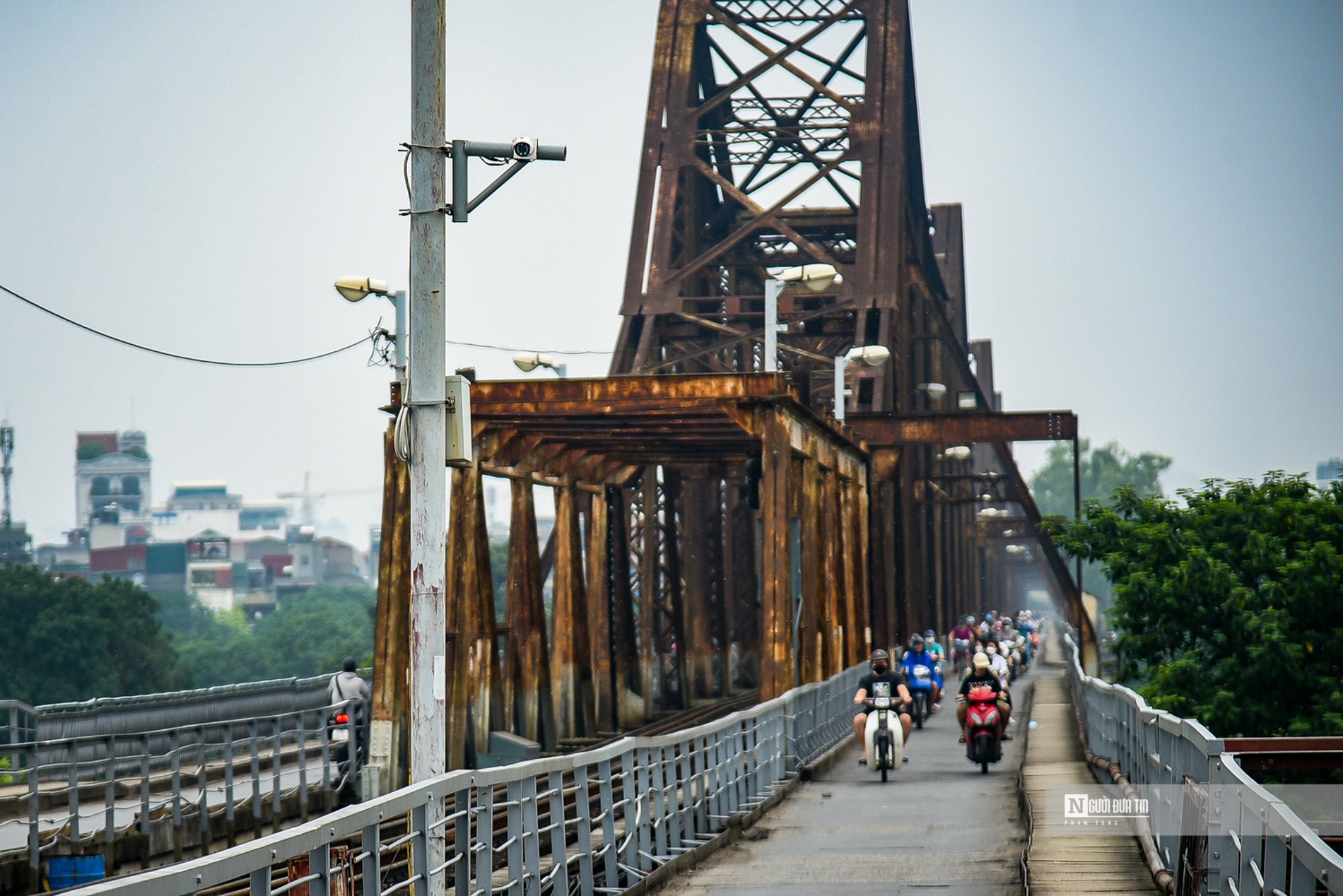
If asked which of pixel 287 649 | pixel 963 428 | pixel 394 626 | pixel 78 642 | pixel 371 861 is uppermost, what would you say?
pixel 963 428

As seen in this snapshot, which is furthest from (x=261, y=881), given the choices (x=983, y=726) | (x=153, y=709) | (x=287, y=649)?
(x=287, y=649)

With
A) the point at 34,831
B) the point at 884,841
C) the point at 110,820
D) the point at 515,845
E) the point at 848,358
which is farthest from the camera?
the point at 848,358

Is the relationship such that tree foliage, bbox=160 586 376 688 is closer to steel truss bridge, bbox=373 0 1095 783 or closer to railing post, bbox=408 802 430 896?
steel truss bridge, bbox=373 0 1095 783

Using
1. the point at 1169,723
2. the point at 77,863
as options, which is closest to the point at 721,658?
the point at 77,863

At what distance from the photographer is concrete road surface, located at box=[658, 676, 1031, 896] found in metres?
11.7

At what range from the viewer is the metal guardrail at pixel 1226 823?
19.7 ft

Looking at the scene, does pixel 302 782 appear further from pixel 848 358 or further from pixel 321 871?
pixel 848 358

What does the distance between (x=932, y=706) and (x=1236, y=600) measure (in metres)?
6.35

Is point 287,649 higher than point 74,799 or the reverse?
the reverse

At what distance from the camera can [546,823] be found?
17000 mm

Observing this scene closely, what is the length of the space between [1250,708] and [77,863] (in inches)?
894

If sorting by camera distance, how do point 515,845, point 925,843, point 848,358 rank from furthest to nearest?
point 848,358 → point 925,843 → point 515,845

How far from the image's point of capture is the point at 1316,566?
104ft

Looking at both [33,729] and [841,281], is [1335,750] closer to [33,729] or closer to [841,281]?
[33,729]
